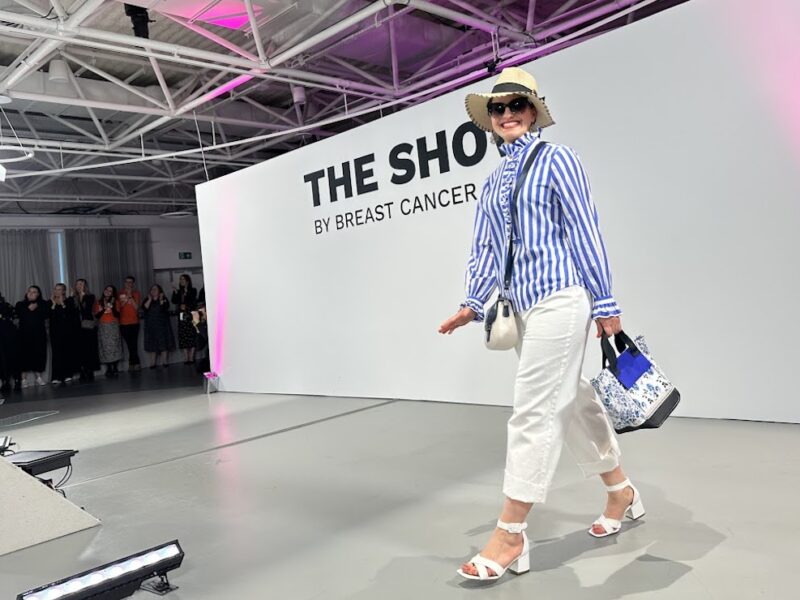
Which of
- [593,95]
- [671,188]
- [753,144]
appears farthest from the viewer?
[593,95]

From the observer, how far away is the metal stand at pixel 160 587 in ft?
6.59

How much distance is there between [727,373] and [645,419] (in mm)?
1955

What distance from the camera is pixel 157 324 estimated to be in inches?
461

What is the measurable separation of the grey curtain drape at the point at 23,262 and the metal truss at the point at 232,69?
4.10 feet

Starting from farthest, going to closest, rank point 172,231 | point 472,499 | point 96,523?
point 172,231 → point 96,523 → point 472,499

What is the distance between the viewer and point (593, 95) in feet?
13.2

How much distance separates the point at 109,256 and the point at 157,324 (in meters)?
2.38

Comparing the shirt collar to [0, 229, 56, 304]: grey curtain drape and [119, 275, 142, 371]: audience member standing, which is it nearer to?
[119, 275, 142, 371]: audience member standing

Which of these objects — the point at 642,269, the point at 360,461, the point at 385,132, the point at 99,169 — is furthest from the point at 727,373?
the point at 99,169

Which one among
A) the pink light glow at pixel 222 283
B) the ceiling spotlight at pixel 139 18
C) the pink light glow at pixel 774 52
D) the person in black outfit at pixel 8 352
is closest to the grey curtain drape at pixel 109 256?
the person in black outfit at pixel 8 352

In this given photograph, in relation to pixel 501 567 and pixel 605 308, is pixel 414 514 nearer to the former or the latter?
pixel 501 567

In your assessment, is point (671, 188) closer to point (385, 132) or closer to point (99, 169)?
point (385, 132)

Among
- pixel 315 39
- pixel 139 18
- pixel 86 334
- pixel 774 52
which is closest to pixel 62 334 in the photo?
pixel 86 334

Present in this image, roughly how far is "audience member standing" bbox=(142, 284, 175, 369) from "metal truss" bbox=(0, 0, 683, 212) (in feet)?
6.58
